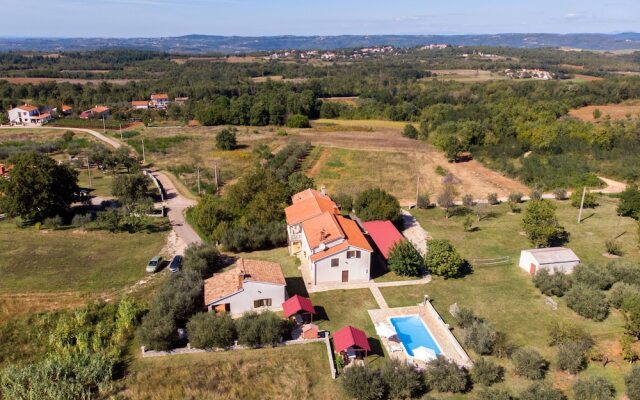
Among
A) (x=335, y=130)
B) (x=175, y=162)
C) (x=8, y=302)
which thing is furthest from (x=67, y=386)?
(x=335, y=130)

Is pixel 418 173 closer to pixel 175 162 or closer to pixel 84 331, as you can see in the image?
pixel 175 162

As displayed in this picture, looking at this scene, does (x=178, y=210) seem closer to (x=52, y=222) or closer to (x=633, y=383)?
(x=52, y=222)

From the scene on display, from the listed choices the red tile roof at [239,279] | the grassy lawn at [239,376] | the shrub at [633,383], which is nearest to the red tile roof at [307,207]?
the red tile roof at [239,279]

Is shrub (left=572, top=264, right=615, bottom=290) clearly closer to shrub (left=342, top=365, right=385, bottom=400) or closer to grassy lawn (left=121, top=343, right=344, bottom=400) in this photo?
shrub (left=342, top=365, right=385, bottom=400)

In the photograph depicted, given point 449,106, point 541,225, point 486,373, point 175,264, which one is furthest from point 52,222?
point 449,106

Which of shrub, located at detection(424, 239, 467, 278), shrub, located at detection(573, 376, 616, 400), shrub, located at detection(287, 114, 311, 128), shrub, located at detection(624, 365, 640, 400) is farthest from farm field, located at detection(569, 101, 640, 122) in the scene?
shrub, located at detection(573, 376, 616, 400)

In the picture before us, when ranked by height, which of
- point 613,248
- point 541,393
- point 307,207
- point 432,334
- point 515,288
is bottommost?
point 432,334

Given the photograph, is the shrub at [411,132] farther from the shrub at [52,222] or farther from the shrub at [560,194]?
the shrub at [52,222]
